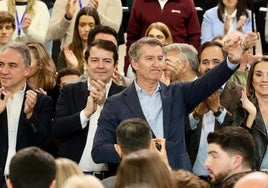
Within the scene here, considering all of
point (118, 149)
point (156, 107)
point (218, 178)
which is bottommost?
point (218, 178)

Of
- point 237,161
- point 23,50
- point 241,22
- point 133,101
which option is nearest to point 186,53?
point 133,101

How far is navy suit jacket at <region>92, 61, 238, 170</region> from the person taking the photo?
26.9ft

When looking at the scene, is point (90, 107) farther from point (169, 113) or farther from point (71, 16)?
point (71, 16)

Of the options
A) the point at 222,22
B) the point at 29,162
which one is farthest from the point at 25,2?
the point at 29,162

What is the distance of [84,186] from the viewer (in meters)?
5.52

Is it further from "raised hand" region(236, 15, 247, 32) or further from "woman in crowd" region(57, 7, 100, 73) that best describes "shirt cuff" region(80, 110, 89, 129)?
"raised hand" region(236, 15, 247, 32)

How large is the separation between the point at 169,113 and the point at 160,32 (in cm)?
263

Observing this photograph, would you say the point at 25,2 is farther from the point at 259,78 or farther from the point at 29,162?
the point at 29,162

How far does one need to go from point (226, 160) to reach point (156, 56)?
1.44 meters

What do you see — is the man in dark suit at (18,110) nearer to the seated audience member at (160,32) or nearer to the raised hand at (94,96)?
the raised hand at (94,96)

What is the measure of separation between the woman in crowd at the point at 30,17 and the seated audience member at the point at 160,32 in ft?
4.52

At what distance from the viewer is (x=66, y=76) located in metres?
9.91

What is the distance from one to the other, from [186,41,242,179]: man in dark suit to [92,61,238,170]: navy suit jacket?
1.43ft

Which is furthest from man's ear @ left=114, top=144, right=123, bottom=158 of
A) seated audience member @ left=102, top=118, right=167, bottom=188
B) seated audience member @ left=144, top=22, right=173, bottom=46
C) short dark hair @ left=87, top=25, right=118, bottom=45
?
seated audience member @ left=144, top=22, right=173, bottom=46
